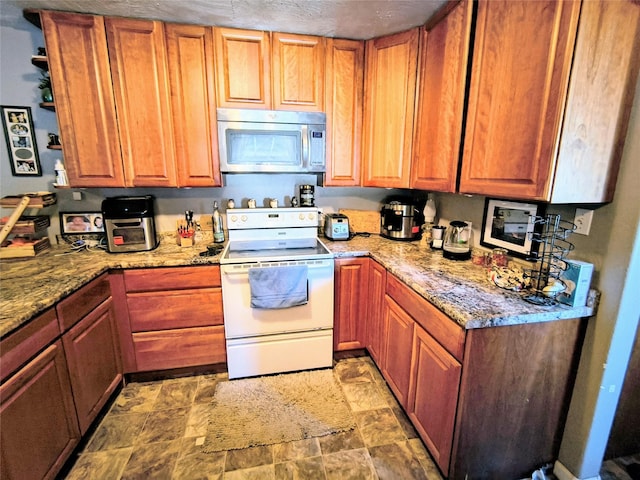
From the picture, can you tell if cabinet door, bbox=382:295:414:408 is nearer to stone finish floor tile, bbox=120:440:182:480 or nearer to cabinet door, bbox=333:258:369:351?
cabinet door, bbox=333:258:369:351

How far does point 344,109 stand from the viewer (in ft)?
7.49

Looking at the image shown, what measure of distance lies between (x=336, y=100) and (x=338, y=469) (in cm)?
235

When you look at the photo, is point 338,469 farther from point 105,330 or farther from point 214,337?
point 105,330

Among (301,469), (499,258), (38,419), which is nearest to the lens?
(38,419)

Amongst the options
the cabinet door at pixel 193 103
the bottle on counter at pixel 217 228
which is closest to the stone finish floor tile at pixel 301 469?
the bottle on counter at pixel 217 228

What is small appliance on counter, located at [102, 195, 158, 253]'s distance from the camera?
6.73 ft

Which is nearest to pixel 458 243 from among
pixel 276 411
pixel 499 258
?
pixel 499 258

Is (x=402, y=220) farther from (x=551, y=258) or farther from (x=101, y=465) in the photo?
(x=101, y=465)

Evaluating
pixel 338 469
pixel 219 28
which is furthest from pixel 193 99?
pixel 338 469

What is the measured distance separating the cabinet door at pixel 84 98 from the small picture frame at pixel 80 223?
0.36 metres

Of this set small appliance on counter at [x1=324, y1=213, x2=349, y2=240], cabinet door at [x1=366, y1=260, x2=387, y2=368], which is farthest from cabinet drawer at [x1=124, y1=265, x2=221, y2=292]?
cabinet door at [x1=366, y1=260, x2=387, y2=368]

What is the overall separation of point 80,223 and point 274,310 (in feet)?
5.43

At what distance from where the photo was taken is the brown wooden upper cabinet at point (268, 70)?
6.70 feet

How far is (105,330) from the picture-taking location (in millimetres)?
1868
